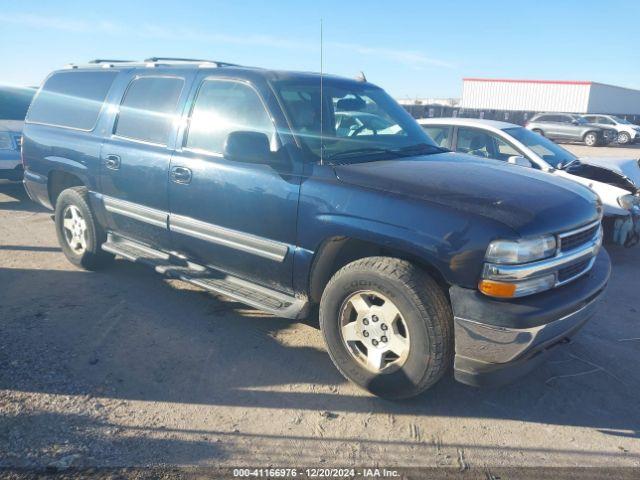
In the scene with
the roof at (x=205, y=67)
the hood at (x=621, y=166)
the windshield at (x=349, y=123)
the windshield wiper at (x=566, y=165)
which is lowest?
the hood at (x=621, y=166)

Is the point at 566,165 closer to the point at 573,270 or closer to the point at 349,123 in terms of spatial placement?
the point at 349,123

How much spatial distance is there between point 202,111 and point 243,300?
5.04ft

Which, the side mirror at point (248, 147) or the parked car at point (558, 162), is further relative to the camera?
the parked car at point (558, 162)

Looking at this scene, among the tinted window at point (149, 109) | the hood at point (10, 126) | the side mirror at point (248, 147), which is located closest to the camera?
the side mirror at point (248, 147)

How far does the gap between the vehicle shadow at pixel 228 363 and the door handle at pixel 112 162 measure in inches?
46.4

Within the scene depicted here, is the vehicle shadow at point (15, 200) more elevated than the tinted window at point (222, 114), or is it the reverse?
the tinted window at point (222, 114)

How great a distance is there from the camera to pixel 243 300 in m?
3.71

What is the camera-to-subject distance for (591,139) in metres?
25.1

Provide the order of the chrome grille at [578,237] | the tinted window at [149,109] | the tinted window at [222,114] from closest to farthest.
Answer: the chrome grille at [578,237], the tinted window at [222,114], the tinted window at [149,109]

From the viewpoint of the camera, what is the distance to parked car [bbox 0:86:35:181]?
26.6 ft

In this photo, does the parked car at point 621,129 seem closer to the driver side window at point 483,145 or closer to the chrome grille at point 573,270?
the driver side window at point 483,145

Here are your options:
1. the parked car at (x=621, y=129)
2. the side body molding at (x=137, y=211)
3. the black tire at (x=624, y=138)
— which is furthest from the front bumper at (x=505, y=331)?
the black tire at (x=624, y=138)

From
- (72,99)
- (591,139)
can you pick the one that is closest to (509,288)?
(72,99)

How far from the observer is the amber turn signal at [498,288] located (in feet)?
8.82
